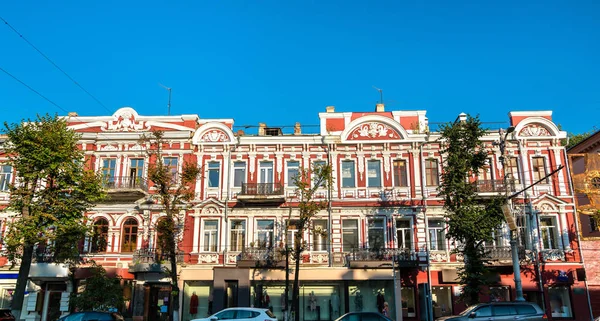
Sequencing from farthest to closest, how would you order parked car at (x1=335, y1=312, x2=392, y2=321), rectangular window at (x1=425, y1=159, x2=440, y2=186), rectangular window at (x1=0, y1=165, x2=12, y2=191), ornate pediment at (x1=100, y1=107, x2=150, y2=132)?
ornate pediment at (x1=100, y1=107, x2=150, y2=132)
rectangular window at (x1=0, y1=165, x2=12, y2=191)
rectangular window at (x1=425, y1=159, x2=440, y2=186)
parked car at (x1=335, y1=312, x2=392, y2=321)

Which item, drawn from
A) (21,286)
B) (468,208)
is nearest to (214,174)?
(21,286)

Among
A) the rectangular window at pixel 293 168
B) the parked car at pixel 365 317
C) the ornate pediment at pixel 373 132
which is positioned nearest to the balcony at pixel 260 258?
the rectangular window at pixel 293 168

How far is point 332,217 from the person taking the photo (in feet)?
97.1

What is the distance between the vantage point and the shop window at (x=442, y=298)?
2819cm

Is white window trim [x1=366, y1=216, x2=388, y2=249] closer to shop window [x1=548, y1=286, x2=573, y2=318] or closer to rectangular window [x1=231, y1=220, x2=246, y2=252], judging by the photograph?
rectangular window [x1=231, y1=220, x2=246, y2=252]

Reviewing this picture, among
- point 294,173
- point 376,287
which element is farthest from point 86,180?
point 376,287

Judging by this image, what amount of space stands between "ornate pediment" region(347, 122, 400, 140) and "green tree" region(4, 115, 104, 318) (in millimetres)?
14869

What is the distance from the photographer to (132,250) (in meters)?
29.4

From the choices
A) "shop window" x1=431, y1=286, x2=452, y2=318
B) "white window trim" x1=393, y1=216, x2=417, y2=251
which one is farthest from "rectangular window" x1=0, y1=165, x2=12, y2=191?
"shop window" x1=431, y1=286, x2=452, y2=318

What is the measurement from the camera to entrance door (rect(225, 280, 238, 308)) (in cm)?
2847

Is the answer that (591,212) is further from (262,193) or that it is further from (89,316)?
(89,316)

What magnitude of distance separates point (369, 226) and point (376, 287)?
3.46m

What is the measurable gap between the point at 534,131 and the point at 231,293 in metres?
20.4

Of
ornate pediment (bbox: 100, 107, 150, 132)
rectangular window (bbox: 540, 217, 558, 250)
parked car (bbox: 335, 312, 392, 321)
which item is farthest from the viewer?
ornate pediment (bbox: 100, 107, 150, 132)
